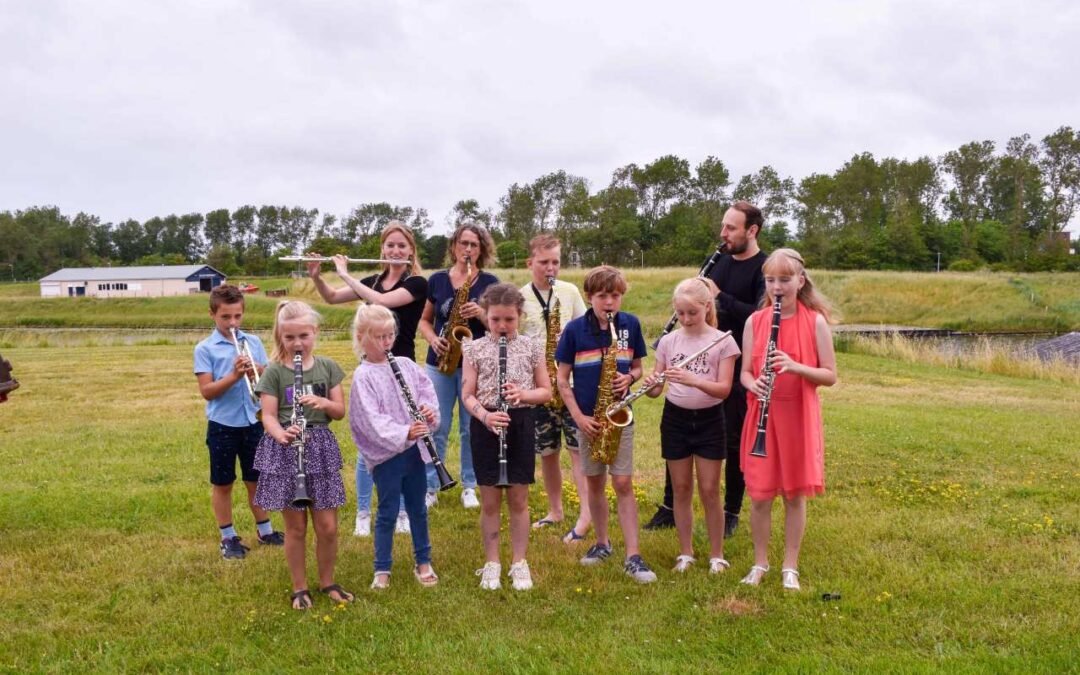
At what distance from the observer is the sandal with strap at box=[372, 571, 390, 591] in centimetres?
464

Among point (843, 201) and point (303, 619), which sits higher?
point (843, 201)

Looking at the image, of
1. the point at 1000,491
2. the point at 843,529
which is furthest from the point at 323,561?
the point at 1000,491

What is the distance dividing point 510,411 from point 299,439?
124 centimetres

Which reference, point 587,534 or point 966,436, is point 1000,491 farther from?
point 587,534

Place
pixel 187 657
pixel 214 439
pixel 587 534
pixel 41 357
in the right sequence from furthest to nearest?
pixel 41 357 → pixel 587 534 → pixel 214 439 → pixel 187 657

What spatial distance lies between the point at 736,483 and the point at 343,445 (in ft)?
15.5

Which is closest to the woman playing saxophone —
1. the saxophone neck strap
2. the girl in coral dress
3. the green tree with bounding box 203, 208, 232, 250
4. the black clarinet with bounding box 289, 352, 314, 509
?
the saxophone neck strap

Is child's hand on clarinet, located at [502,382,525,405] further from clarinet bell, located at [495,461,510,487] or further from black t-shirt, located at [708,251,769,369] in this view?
black t-shirt, located at [708,251,769,369]

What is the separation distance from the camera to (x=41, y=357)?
1942 cm

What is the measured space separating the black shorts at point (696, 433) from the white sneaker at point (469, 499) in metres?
2.13

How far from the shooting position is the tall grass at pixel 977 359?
17156 millimetres

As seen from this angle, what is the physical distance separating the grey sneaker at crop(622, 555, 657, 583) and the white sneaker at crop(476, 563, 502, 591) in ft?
2.74

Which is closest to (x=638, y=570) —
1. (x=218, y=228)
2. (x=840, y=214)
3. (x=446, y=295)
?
(x=446, y=295)

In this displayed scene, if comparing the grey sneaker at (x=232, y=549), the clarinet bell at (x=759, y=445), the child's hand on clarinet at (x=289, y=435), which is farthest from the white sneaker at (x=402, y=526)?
the clarinet bell at (x=759, y=445)
